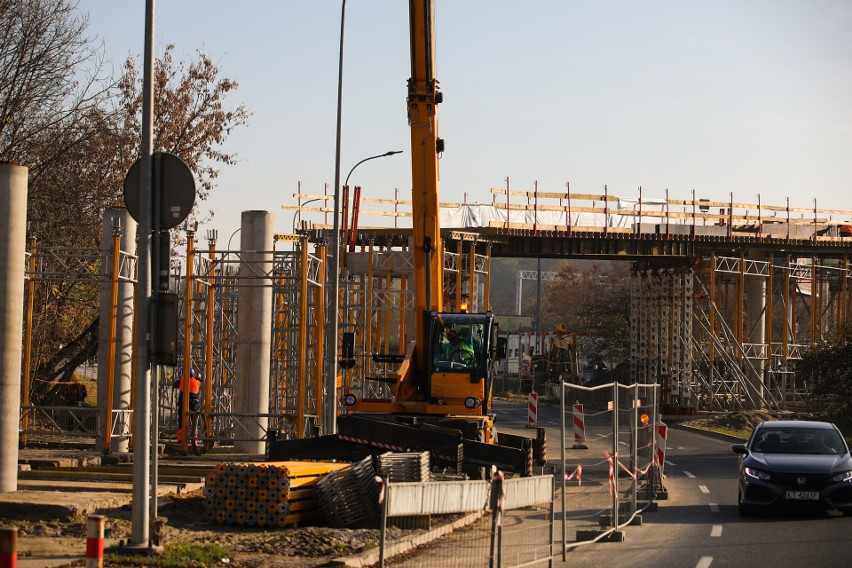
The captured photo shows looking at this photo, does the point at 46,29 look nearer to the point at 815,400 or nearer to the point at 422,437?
the point at 422,437

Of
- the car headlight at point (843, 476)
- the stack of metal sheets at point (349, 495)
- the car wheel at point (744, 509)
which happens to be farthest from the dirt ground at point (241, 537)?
the car headlight at point (843, 476)

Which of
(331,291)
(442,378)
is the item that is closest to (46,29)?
(331,291)

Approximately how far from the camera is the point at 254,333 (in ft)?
88.3

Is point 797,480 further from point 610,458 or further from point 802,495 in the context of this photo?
point 610,458

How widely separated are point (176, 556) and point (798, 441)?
36.2ft

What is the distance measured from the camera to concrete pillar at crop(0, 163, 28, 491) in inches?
→ 630

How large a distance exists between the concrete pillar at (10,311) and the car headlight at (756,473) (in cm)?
1039

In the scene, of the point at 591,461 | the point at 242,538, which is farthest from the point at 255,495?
the point at 591,461

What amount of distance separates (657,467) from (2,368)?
435 inches

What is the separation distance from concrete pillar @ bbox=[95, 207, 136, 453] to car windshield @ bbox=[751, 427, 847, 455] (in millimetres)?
13104

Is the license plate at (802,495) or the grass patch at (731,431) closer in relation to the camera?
the license plate at (802,495)

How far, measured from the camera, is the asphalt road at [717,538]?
13711 millimetres

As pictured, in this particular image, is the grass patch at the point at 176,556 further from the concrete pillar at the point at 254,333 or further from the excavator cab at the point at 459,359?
the concrete pillar at the point at 254,333

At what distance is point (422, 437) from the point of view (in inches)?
754
